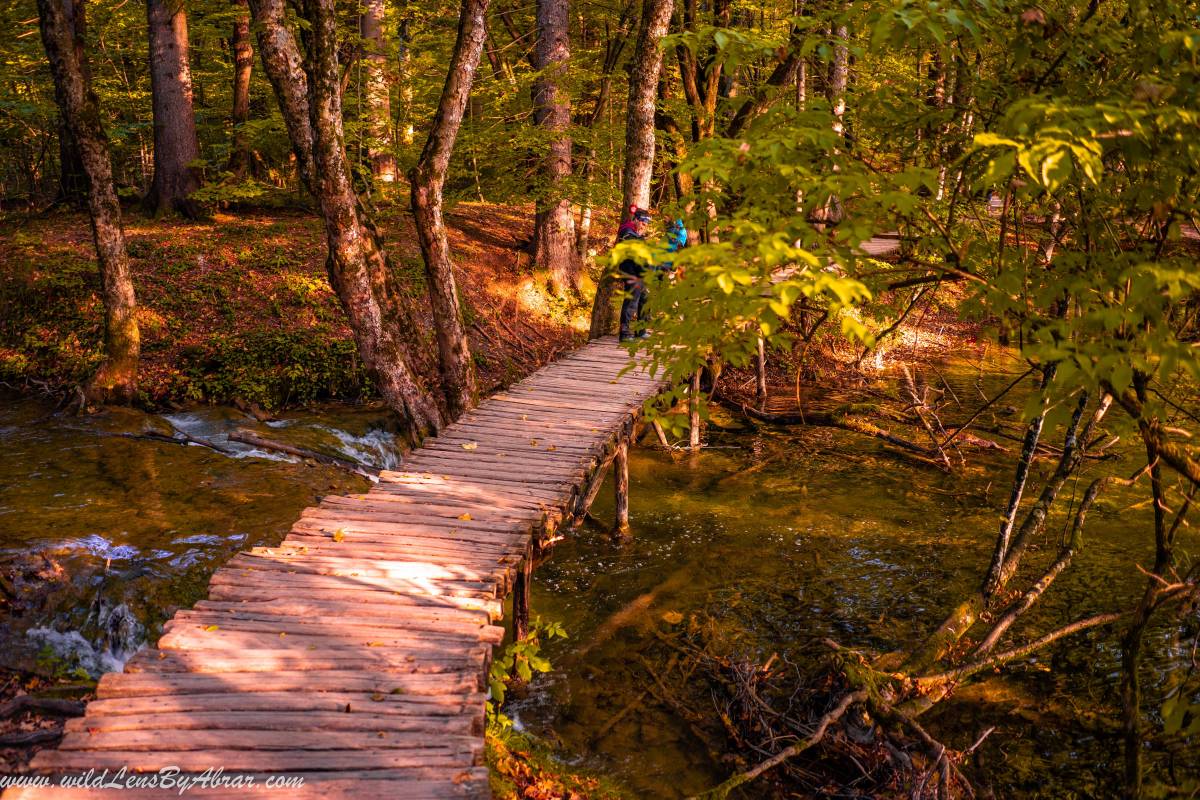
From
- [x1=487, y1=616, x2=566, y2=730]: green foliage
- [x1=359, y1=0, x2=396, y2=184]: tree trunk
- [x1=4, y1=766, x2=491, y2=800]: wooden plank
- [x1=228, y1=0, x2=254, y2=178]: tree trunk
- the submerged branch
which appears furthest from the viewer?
[x1=228, y1=0, x2=254, y2=178]: tree trunk

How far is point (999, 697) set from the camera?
295 inches

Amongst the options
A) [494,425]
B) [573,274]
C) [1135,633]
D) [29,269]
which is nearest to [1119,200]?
[1135,633]

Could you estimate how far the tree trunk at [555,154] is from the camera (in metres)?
15.3

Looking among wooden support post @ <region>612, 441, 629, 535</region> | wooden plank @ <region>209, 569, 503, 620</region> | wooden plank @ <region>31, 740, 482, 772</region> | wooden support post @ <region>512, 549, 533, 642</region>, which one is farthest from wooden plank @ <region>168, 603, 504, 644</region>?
wooden support post @ <region>612, 441, 629, 535</region>

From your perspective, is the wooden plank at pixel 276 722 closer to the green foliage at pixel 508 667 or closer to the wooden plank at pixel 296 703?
the wooden plank at pixel 296 703

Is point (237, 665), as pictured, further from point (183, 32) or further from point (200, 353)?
point (183, 32)

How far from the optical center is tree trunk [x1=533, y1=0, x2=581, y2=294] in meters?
15.3

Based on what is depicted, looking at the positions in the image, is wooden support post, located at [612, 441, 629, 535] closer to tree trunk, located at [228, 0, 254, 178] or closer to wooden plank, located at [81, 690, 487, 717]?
wooden plank, located at [81, 690, 487, 717]

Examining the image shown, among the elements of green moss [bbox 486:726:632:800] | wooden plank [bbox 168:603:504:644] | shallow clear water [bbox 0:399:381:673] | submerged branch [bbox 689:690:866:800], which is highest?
wooden plank [bbox 168:603:504:644]

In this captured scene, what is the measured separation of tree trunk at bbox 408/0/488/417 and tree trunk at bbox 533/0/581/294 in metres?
3.52

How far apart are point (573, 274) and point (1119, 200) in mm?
14690

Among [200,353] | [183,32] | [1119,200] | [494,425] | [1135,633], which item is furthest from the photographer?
[183,32]

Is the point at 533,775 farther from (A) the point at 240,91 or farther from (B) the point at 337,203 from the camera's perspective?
(A) the point at 240,91

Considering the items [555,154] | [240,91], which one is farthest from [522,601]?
[240,91]
